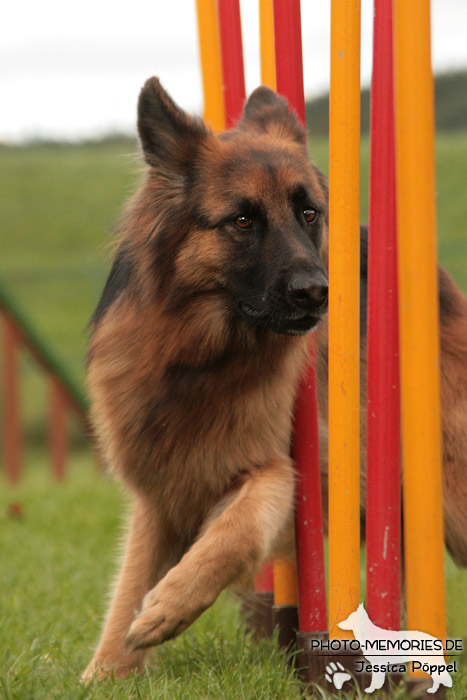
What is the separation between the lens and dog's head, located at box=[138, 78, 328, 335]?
3195 mm

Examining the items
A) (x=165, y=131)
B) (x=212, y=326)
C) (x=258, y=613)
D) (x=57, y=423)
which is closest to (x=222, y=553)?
(x=212, y=326)

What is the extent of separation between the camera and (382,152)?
2568mm

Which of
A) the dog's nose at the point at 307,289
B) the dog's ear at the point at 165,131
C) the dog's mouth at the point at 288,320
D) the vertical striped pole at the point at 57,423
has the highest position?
the dog's ear at the point at 165,131

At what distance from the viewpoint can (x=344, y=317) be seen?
2.76m

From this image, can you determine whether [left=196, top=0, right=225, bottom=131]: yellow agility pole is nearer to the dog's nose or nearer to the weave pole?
the dog's nose

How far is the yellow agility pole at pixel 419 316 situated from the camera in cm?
222

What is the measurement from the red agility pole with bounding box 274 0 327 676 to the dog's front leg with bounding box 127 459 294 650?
78mm

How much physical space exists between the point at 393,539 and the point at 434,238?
93cm

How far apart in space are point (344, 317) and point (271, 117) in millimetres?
1226

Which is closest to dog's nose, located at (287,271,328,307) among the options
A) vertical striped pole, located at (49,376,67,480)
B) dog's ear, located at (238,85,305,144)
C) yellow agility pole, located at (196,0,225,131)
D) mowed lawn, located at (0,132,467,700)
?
dog's ear, located at (238,85,305,144)

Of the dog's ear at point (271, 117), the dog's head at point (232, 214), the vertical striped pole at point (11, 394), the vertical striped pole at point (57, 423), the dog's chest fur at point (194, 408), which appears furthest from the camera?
the vertical striped pole at point (57, 423)

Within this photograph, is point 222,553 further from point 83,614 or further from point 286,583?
point 83,614

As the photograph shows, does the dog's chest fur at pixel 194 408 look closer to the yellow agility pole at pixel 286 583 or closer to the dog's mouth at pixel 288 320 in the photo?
the dog's mouth at pixel 288 320

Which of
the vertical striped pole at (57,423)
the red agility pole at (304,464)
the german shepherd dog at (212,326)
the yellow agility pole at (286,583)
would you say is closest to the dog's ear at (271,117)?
the german shepherd dog at (212,326)
